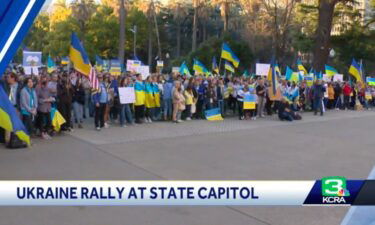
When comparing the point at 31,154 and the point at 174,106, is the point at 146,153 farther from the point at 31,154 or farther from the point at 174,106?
the point at 174,106

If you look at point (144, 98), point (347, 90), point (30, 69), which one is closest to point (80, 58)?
point (144, 98)

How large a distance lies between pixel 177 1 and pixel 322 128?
168 ft

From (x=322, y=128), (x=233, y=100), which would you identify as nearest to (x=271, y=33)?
(x=233, y=100)

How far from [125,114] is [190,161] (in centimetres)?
583

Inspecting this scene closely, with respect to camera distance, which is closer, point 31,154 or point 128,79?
point 31,154

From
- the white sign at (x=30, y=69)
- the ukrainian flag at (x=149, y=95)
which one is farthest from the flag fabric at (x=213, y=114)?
the white sign at (x=30, y=69)

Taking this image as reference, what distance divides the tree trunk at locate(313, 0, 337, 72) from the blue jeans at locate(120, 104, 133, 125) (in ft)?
61.2

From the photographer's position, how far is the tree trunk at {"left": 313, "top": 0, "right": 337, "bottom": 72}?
29.1 metres

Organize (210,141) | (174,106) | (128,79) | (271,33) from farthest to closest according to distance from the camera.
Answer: (271,33), (174,106), (128,79), (210,141)

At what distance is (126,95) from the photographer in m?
14.3

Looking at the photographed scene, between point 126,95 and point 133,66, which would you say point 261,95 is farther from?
point 126,95

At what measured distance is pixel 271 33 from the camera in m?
47.2

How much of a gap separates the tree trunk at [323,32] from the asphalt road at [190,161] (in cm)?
1576

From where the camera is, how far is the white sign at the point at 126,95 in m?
14.2
